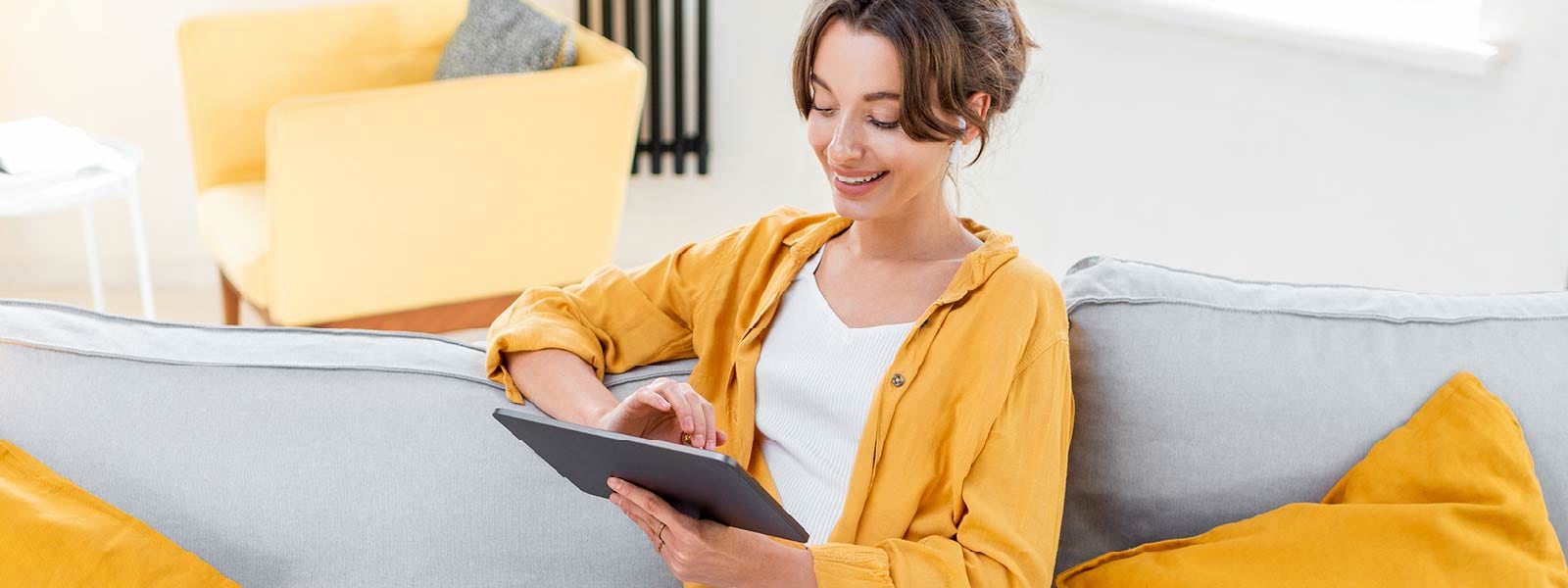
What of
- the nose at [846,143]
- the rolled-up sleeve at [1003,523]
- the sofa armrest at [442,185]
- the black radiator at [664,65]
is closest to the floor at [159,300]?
the sofa armrest at [442,185]

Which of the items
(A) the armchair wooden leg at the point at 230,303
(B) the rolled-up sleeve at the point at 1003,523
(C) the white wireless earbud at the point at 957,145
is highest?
(C) the white wireless earbud at the point at 957,145

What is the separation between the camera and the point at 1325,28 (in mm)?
2523

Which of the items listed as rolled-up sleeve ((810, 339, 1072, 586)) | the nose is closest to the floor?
the nose

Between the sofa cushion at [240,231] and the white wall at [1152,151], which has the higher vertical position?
the white wall at [1152,151]

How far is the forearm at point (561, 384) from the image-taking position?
4.63 ft

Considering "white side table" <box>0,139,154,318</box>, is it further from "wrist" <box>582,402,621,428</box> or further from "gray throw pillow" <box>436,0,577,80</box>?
"wrist" <box>582,402,621,428</box>

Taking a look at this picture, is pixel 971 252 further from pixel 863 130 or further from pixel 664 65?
pixel 664 65

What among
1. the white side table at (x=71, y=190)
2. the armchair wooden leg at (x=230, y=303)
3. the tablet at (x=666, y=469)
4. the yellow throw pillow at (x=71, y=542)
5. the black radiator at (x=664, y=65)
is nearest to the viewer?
the tablet at (x=666, y=469)

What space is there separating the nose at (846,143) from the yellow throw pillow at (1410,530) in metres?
0.47

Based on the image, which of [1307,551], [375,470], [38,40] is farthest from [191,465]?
Result: [38,40]

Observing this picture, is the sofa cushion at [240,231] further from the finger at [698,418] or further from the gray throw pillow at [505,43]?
the finger at [698,418]

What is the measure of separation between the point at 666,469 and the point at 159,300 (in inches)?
119

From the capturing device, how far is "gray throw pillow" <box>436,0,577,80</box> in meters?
2.91

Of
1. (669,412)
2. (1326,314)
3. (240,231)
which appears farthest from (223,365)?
(240,231)
